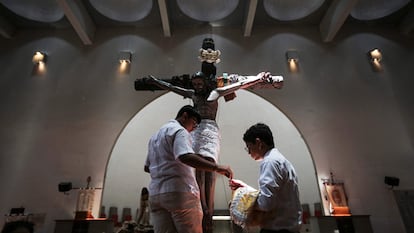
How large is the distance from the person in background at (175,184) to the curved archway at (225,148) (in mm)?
3720

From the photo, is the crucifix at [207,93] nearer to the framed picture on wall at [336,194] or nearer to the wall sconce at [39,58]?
the framed picture on wall at [336,194]

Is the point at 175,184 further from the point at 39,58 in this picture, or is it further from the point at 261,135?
the point at 39,58

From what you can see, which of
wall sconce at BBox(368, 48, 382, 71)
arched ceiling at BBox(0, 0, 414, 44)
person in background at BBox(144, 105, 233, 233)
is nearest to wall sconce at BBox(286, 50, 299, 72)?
arched ceiling at BBox(0, 0, 414, 44)

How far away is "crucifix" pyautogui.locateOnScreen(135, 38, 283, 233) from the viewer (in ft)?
7.66

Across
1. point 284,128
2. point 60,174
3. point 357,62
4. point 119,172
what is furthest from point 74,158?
point 357,62

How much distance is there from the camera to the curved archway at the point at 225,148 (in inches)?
210

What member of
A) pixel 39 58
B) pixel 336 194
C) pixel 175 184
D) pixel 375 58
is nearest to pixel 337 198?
pixel 336 194

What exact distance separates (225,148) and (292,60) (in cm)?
228

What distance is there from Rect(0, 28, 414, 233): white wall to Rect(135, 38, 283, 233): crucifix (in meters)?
2.15

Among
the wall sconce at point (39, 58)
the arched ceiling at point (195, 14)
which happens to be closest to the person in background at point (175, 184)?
the arched ceiling at point (195, 14)

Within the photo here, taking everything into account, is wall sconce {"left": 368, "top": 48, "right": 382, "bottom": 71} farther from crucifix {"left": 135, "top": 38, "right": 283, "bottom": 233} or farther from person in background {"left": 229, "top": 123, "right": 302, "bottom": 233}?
person in background {"left": 229, "top": 123, "right": 302, "bottom": 233}

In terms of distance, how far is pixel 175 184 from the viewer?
1624mm

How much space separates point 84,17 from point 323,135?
16.2 feet

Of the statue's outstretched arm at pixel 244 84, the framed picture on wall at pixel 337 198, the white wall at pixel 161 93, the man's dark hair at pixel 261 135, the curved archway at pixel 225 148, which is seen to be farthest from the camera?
the curved archway at pixel 225 148
